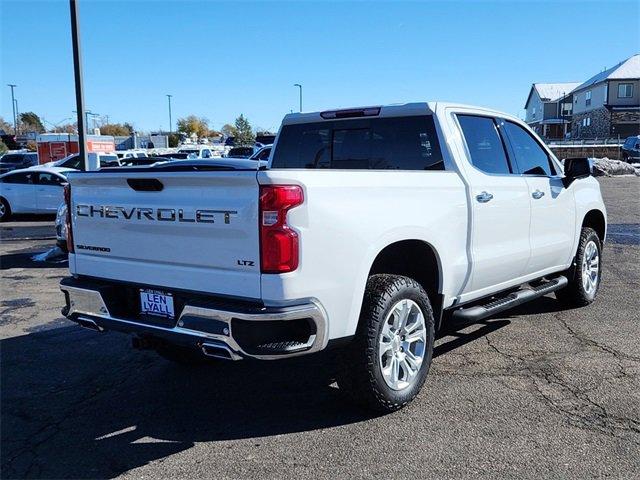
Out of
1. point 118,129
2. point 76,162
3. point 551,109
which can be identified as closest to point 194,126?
point 118,129

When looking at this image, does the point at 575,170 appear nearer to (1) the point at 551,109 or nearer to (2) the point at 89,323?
(2) the point at 89,323

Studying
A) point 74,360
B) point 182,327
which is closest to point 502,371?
point 182,327

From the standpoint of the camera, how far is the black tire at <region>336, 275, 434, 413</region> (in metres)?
3.85

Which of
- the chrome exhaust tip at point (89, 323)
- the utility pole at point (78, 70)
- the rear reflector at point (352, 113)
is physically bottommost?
the chrome exhaust tip at point (89, 323)

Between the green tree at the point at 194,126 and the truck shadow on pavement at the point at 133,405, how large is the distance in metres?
105

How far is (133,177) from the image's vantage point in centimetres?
388

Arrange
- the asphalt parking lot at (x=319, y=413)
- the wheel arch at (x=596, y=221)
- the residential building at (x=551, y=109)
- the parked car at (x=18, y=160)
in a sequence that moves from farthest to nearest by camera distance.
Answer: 1. the residential building at (x=551, y=109)
2. the parked car at (x=18, y=160)
3. the wheel arch at (x=596, y=221)
4. the asphalt parking lot at (x=319, y=413)

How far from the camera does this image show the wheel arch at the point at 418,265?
433cm

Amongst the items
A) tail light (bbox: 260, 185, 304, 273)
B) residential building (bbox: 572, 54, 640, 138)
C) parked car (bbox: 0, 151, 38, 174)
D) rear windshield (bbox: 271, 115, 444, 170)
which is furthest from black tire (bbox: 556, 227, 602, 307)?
residential building (bbox: 572, 54, 640, 138)

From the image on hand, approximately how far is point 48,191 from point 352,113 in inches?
553

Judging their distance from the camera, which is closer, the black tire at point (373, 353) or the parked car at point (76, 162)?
the black tire at point (373, 353)

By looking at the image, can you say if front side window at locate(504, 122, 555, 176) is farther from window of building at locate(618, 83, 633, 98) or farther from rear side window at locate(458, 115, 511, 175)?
window of building at locate(618, 83, 633, 98)

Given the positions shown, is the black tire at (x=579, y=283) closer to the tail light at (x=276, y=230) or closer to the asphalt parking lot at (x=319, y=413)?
the asphalt parking lot at (x=319, y=413)

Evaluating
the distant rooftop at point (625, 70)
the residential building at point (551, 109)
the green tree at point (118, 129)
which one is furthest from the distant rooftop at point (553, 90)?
the green tree at point (118, 129)
